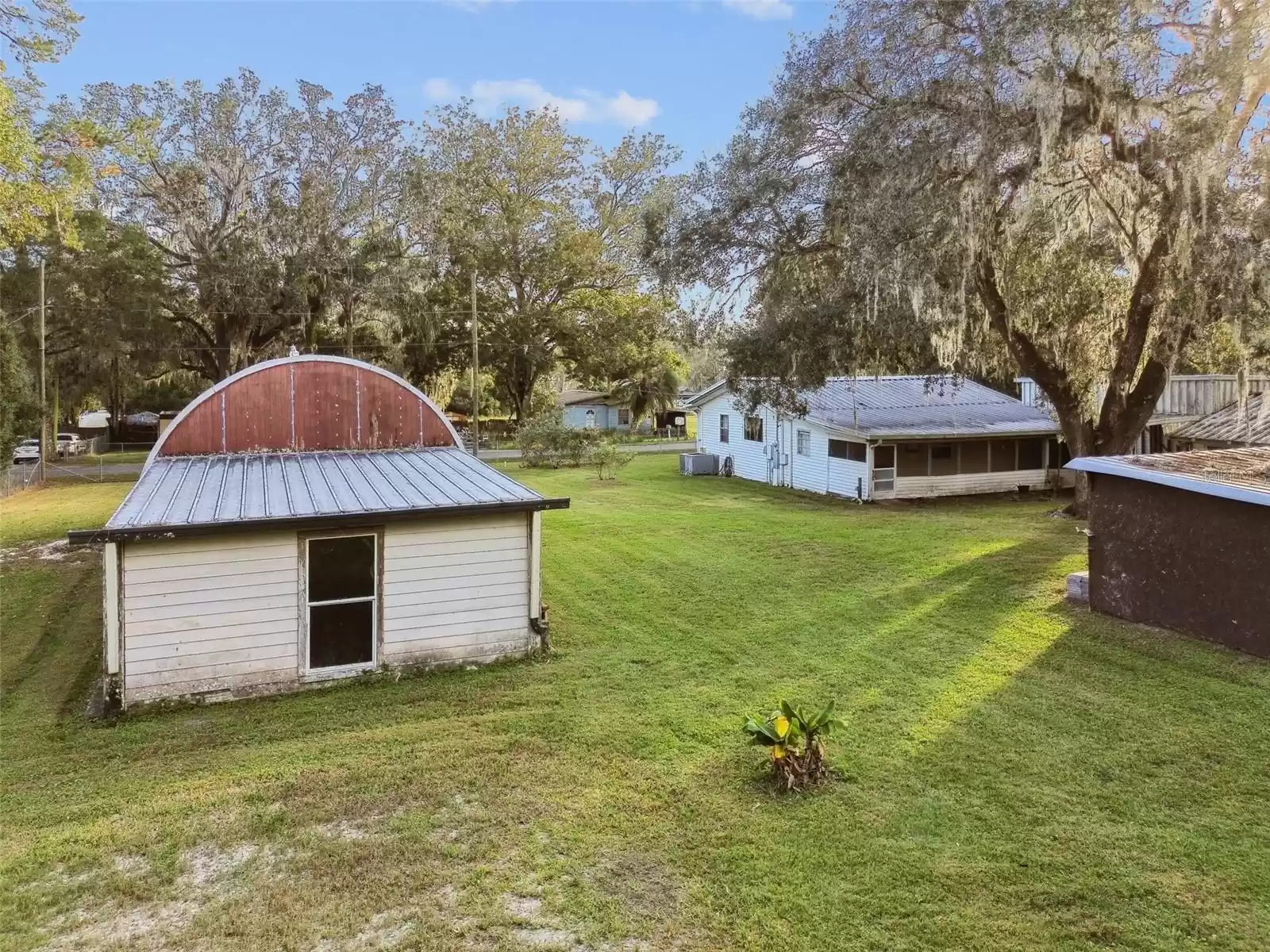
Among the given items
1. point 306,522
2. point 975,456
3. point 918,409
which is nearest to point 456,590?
point 306,522

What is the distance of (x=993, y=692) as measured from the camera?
24.1 ft

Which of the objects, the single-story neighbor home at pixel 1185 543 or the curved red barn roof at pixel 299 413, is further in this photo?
the curved red barn roof at pixel 299 413

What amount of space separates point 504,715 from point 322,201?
28.7 m

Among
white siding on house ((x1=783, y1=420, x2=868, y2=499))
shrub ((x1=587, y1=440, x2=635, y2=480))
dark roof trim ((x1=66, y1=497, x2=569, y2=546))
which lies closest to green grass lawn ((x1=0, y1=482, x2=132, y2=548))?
dark roof trim ((x1=66, y1=497, x2=569, y2=546))

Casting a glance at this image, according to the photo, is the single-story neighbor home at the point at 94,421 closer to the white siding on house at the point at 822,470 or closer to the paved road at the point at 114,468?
the paved road at the point at 114,468

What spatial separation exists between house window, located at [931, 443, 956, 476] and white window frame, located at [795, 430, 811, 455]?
3.36m

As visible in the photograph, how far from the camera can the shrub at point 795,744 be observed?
5.59 m

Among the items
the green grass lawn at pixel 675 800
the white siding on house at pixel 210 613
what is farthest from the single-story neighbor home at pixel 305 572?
the green grass lawn at pixel 675 800

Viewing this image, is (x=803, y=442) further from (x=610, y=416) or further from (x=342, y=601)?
(x=610, y=416)

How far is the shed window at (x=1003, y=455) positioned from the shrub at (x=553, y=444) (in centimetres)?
1320

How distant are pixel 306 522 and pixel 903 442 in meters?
16.9

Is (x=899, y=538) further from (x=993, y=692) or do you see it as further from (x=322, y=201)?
(x=322, y=201)

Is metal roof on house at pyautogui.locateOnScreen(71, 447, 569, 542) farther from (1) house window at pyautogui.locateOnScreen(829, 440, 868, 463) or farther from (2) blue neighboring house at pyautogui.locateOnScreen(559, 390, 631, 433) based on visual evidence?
(2) blue neighboring house at pyautogui.locateOnScreen(559, 390, 631, 433)

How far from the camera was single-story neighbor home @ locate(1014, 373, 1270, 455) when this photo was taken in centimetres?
2077
